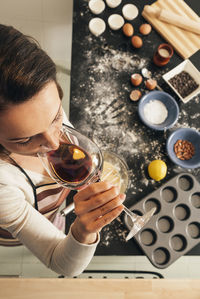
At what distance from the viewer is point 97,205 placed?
675 mm

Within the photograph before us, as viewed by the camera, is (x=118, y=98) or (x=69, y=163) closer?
(x=69, y=163)

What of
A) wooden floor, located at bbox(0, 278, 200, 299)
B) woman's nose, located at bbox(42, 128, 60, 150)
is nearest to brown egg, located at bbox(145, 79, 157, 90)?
woman's nose, located at bbox(42, 128, 60, 150)

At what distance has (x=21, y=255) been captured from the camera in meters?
1.74

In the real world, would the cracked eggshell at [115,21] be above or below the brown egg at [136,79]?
above

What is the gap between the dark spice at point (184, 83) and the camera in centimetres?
136

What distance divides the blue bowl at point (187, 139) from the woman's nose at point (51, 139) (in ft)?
2.20

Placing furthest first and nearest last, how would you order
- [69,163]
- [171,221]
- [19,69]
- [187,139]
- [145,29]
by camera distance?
[145,29] → [187,139] → [171,221] → [69,163] → [19,69]

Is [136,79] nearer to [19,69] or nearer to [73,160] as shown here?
[73,160]

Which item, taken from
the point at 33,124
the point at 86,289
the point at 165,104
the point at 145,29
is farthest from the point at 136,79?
the point at 86,289

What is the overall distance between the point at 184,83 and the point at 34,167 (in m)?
0.91

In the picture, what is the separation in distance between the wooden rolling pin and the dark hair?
98cm

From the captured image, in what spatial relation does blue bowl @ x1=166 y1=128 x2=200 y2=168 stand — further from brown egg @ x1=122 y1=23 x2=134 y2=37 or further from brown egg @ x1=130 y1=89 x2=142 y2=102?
brown egg @ x1=122 y1=23 x2=134 y2=37

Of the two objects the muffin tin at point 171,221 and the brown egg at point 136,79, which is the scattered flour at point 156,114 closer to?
the brown egg at point 136,79

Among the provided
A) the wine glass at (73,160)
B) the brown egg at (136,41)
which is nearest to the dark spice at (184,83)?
the brown egg at (136,41)
